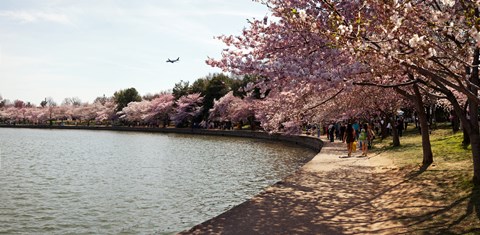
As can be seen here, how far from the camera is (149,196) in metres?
14.2

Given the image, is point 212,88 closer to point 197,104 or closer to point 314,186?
point 197,104

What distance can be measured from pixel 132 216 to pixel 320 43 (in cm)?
691

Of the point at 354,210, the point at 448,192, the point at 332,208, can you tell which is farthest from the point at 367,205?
the point at 448,192

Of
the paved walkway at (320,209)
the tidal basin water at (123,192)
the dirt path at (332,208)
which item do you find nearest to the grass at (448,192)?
the dirt path at (332,208)

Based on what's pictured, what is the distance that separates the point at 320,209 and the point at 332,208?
A: 0.92 ft

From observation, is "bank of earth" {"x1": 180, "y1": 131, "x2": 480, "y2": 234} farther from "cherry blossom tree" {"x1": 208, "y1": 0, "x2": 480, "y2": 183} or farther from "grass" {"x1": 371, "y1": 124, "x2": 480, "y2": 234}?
"cherry blossom tree" {"x1": 208, "y1": 0, "x2": 480, "y2": 183}

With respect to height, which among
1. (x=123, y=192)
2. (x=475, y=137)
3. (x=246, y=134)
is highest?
(x=475, y=137)

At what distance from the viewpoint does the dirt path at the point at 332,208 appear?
7.77 metres

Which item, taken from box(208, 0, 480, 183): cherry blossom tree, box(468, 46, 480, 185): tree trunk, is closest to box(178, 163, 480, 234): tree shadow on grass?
box(468, 46, 480, 185): tree trunk

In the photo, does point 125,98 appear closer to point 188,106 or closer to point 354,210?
point 188,106

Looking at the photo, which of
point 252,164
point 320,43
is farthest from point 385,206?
point 252,164

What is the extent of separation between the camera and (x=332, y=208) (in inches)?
370

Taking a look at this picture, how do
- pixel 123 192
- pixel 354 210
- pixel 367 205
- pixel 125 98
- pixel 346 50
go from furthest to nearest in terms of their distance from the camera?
pixel 125 98 < pixel 123 192 < pixel 367 205 < pixel 354 210 < pixel 346 50

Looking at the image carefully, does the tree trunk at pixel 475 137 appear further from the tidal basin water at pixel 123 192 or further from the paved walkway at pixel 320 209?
the tidal basin water at pixel 123 192
